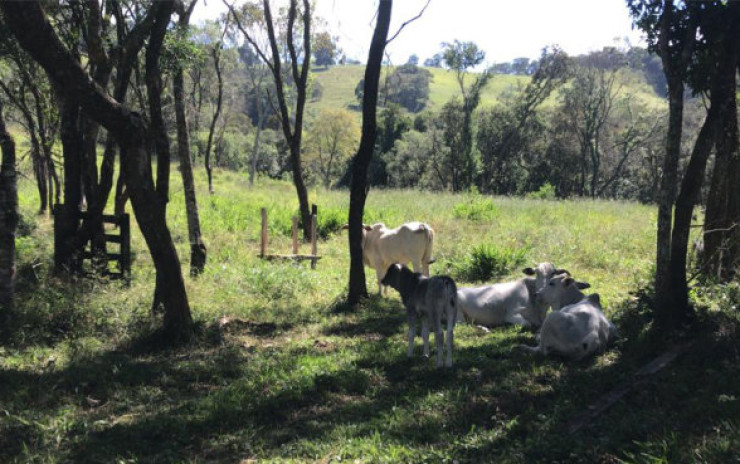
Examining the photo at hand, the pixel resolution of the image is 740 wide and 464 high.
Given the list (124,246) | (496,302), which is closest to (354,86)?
(124,246)

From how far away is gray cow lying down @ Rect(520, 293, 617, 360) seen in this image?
6.99 metres

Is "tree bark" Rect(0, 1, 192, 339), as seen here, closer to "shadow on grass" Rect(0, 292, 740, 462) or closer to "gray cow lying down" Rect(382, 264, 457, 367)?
"shadow on grass" Rect(0, 292, 740, 462)

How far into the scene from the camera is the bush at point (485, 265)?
12.8m

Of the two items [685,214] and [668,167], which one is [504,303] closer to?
[685,214]

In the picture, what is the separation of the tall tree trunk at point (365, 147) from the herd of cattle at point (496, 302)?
1367 millimetres

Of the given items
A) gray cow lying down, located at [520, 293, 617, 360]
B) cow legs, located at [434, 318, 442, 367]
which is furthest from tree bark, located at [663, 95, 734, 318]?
cow legs, located at [434, 318, 442, 367]

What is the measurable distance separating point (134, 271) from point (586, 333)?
9.40 m

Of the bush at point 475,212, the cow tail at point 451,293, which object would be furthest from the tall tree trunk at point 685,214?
the bush at point 475,212

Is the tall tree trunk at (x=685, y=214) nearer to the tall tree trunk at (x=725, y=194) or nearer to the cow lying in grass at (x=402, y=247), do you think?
the tall tree trunk at (x=725, y=194)

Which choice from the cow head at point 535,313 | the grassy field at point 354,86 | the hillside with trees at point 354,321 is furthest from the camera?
the grassy field at point 354,86

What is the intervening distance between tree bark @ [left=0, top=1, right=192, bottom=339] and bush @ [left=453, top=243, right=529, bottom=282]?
6752 millimetres

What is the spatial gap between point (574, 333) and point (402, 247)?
16.9 ft

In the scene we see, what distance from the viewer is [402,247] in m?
11.8

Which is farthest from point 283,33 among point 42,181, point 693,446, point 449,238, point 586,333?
point 693,446
